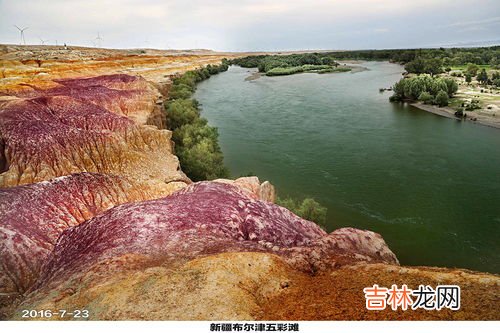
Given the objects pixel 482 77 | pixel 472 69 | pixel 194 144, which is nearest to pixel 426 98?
pixel 472 69

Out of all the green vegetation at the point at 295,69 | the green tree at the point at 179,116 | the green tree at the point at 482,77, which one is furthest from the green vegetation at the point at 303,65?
Result: the green tree at the point at 179,116

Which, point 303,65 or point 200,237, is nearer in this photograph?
point 200,237

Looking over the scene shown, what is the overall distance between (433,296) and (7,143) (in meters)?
9.41

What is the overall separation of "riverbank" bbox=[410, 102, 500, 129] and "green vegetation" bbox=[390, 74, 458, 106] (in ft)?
1.02

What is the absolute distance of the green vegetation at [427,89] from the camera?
1595 centimetres

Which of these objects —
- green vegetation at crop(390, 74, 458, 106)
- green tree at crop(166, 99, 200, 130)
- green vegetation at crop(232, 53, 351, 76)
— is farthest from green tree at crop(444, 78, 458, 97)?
green vegetation at crop(232, 53, 351, 76)

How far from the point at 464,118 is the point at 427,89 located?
4.61 metres

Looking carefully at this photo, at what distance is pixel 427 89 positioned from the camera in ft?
58.2

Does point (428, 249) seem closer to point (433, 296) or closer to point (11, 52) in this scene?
point (433, 296)

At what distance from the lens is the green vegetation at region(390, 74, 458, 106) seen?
52.3 feet

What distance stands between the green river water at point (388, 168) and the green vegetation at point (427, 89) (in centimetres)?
75

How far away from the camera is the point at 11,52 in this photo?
46.3ft

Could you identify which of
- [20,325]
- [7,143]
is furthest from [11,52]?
[20,325]

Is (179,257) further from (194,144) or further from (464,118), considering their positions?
(464,118)
